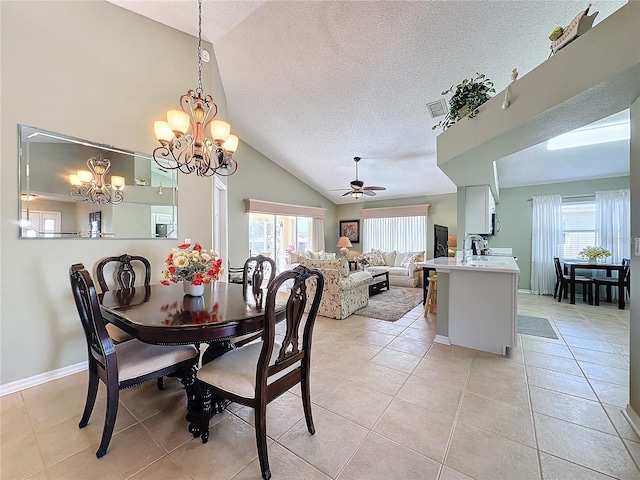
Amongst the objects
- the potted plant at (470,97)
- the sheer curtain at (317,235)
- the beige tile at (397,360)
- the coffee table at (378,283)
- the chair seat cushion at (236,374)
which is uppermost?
the potted plant at (470,97)

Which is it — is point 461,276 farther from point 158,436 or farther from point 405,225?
point 405,225

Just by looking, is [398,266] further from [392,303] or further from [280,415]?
[280,415]

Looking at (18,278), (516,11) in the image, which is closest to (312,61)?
(516,11)

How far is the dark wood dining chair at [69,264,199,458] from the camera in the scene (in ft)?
4.67

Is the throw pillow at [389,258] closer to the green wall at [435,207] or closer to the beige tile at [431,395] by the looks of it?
the green wall at [435,207]

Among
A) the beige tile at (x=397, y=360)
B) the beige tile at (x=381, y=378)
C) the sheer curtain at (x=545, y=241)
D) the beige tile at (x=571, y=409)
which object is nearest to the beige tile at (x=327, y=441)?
the beige tile at (x=381, y=378)

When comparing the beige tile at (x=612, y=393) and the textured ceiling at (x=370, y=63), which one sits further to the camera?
the textured ceiling at (x=370, y=63)

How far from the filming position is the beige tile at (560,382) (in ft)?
6.77

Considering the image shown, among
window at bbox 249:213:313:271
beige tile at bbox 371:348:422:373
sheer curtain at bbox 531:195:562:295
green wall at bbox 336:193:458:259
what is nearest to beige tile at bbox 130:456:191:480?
beige tile at bbox 371:348:422:373

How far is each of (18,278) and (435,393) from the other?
338 centimetres

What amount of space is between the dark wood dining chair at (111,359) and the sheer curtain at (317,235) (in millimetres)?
6458

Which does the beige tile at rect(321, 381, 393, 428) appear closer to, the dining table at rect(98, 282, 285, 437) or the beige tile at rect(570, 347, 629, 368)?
the dining table at rect(98, 282, 285, 437)

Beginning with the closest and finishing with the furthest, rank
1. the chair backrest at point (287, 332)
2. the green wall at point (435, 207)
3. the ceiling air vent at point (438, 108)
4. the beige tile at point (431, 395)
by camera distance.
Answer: the chair backrest at point (287, 332)
the beige tile at point (431, 395)
the ceiling air vent at point (438, 108)
the green wall at point (435, 207)

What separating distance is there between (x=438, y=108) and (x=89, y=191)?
4.10m
